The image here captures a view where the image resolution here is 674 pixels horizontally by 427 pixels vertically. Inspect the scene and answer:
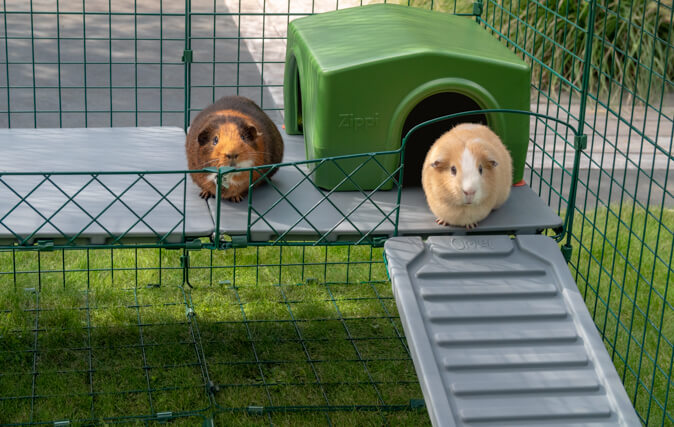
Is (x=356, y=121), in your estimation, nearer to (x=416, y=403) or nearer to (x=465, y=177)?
(x=465, y=177)

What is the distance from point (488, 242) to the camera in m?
3.56

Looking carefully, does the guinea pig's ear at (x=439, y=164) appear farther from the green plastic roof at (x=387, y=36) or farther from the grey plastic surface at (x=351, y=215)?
the green plastic roof at (x=387, y=36)

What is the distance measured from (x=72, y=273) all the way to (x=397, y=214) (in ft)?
7.92

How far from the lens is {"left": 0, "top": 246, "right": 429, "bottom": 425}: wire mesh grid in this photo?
4.06m

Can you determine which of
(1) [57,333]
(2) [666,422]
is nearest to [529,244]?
(2) [666,422]

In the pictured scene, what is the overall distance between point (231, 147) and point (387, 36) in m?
0.85

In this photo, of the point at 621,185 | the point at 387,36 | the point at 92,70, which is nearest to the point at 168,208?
the point at 387,36

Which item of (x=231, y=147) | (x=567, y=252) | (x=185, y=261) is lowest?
(x=185, y=261)

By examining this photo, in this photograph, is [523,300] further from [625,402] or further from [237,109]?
[237,109]

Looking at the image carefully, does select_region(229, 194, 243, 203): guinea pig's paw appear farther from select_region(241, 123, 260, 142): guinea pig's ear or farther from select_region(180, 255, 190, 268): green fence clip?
select_region(180, 255, 190, 268): green fence clip

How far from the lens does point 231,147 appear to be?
12.0ft

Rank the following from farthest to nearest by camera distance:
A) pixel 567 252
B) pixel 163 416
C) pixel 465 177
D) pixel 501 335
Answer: pixel 163 416 < pixel 567 252 < pixel 465 177 < pixel 501 335

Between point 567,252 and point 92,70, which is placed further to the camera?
point 92,70

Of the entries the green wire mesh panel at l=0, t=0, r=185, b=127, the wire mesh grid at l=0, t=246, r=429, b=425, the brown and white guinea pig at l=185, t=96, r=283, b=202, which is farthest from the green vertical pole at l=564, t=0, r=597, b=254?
the green wire mesh panel at l=0, t=0, r=185, b=127
